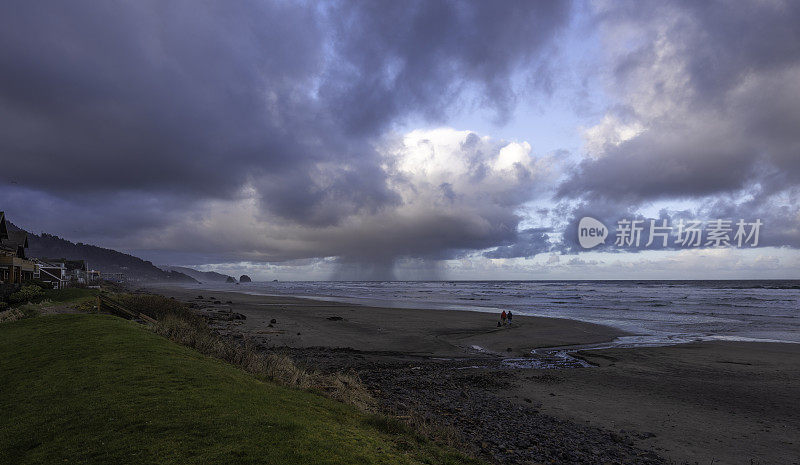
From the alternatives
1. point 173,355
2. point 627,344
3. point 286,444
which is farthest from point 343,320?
point 286,444

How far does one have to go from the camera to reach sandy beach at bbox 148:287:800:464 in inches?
349

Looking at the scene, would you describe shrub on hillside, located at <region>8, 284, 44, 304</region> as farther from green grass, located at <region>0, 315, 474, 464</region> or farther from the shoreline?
green grass, located at <region>0, 315, 474, 464</region>

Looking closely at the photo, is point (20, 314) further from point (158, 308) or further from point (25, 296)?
point (25, 296)

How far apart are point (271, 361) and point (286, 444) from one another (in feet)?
24.8

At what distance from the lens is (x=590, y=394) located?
12.9m

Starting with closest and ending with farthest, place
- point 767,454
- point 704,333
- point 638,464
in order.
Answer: point 638,464 < point 767,454 < point 704,333

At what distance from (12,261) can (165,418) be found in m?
46.7

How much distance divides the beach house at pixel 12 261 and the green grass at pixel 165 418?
3542cm

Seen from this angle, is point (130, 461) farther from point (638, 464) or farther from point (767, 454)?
point (767, 454)

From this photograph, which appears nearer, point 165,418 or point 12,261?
point 165,418

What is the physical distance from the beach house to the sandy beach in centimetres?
3006

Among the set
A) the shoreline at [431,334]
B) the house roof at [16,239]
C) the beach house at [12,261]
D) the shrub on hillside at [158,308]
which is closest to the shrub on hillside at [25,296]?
the beach house at [12,261]

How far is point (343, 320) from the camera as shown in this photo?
34.2 meters

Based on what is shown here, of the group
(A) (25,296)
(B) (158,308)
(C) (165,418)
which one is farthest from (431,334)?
(A) (25,296)
